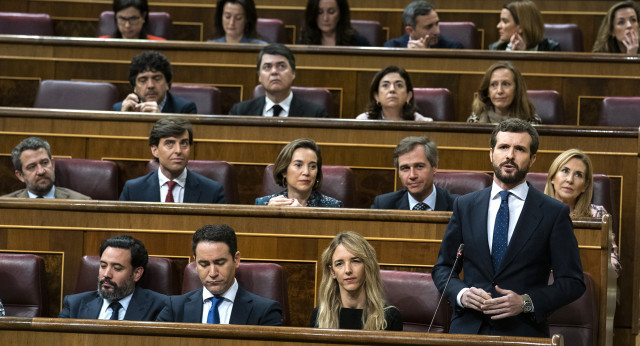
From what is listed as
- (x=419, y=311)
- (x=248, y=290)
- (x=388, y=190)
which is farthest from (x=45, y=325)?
(x=388, y=190)

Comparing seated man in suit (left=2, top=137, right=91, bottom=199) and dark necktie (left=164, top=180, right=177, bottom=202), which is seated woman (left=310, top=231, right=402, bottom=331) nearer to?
dark necktie (left=164, top=180, right=177, bottom=202)

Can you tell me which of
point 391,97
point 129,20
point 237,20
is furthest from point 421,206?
point 129,20

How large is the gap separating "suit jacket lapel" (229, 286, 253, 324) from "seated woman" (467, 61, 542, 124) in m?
0.86

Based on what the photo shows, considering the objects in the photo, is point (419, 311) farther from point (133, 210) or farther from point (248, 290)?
point (133, 210)

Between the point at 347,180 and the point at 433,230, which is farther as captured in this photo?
the point at 347,180

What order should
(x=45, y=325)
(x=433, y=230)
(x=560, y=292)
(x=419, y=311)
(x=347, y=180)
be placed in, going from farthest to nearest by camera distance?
(x=347, y=180)
(x=433, y=230)
(x=419, y=311)
(x=560, y=292)
(x=45, y=325)

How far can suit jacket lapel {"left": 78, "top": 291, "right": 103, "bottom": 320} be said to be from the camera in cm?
167

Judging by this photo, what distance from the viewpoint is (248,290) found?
5.48 ft

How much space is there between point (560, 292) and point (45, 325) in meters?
0.69

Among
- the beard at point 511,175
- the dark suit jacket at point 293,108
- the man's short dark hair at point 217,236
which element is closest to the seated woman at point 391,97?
the dark suit jacket at point 293,108

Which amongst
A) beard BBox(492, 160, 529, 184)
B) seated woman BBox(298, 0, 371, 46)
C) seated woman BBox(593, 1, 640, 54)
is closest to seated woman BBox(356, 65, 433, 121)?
seated woman BBox(298, 0, 371, 46)

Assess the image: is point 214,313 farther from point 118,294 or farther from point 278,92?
point 278,92

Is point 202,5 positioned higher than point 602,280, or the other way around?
point 202,5

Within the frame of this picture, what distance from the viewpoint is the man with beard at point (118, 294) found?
1.65 meters
